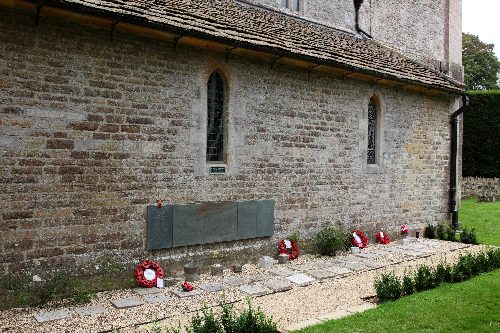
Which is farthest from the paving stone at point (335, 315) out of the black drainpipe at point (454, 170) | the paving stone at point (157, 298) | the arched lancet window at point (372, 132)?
the black drainpipe at point (454, 170)

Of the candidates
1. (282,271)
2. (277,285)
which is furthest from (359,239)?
(277,285)

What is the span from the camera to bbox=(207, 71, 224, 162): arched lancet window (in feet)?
29.7

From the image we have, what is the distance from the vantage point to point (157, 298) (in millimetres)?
7172

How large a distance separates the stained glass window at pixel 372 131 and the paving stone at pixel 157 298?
740 cm

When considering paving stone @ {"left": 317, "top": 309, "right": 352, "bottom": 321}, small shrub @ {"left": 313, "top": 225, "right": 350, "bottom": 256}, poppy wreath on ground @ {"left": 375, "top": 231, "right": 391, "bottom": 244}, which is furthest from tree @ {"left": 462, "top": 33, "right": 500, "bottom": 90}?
paving stone @ {"left": 317, "top": 309, "right": 352, "bottom": 321}

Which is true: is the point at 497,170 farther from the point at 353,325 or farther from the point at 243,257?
the point at 353,325

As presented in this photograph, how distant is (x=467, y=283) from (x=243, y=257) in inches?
166

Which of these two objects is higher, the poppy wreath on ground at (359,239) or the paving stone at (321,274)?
the poppy wreath on ground at (359,239)

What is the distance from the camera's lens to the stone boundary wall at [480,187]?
23.2 metres

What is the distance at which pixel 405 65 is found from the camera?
1375 cm

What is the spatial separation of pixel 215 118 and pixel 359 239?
5.11 meters

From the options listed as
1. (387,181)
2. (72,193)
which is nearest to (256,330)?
(72,193)

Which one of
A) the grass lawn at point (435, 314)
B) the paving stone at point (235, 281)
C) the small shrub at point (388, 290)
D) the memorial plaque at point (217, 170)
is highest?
the memorial plaque at point (217, 170)

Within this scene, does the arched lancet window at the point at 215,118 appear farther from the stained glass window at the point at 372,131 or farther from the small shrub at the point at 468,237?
the small shrub at the point at 468,237
